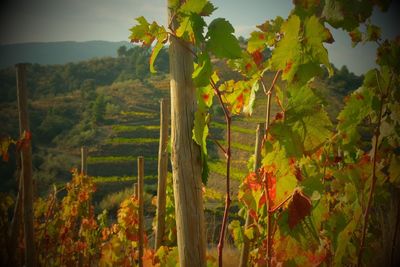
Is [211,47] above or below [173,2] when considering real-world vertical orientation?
below

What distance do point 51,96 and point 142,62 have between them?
1875 centimetres

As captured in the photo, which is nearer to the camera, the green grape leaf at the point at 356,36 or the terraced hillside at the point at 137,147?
the green grape leaf at the point at 356,36

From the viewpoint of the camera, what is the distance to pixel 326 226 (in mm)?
1755

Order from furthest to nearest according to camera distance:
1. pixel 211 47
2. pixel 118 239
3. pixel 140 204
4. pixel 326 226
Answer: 1. pixel 118 239
2. pixel 140 204
3. pixel 326 226
4. pixel 211 47

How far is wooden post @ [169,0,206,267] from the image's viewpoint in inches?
42.4

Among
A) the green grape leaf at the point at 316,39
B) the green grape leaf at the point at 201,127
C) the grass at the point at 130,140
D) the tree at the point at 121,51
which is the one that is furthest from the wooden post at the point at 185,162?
the tree at the point at 121,51

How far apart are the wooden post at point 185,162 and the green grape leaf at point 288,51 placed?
0.31m

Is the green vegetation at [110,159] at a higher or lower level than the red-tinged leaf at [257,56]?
lower

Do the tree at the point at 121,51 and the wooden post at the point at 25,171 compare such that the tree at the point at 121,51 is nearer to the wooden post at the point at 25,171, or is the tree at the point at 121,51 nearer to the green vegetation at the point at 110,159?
the green vegetation at the point at 110,159

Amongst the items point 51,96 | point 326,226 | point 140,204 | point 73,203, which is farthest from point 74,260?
point 51,96

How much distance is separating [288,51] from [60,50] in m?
124

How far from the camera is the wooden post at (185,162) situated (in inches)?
42.4

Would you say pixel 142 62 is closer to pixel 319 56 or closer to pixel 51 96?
pixel 51 96

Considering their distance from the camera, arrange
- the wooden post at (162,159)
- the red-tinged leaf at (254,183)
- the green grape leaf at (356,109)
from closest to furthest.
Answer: the red-tinged leaf at (254,183) → the green grape leaf at (356,109) → the wooden post at (162,159)
